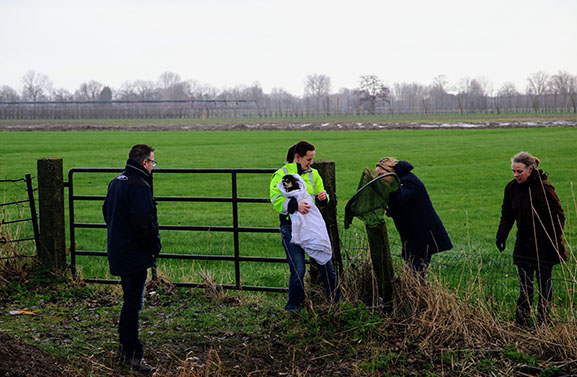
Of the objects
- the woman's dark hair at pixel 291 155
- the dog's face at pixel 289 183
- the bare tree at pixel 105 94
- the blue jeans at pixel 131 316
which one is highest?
the bare tree at pixel 105 94

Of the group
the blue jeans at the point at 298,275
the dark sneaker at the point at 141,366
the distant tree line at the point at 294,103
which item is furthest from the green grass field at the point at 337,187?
the distant tree line at the point at 294,103

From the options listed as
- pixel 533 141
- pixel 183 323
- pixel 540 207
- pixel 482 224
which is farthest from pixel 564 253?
pixel 533 141

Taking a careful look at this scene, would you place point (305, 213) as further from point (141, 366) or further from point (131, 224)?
point (141, 366)

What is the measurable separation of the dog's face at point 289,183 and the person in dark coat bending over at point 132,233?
1360 mm

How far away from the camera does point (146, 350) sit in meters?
5.57

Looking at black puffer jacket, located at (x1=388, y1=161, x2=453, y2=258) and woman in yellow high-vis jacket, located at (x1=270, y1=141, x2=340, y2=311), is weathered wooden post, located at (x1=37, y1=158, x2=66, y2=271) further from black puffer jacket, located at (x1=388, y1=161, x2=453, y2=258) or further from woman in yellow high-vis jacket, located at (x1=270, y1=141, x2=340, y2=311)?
black puffer jacket, located at (x1=388, y1=161, x2=453, y2=258)

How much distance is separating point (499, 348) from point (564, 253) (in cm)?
185

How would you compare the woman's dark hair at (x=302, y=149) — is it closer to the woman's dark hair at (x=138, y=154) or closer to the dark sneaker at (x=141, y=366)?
the woman's dark hair at (x=138, y=154)

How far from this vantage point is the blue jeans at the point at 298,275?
6.12 metres

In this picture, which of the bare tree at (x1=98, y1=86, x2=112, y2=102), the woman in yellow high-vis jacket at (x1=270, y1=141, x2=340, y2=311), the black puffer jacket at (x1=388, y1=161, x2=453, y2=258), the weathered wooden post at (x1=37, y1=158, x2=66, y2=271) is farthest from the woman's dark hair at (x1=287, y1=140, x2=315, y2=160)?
the bare tree at (x1=98, y1=86, x2=112, y2=102)

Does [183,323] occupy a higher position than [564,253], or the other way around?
[564,253]

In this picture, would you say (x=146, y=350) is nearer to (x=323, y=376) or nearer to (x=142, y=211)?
(x=142, y=211)

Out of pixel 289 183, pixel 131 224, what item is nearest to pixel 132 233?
pixel 131 224

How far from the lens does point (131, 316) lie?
5.34 metres
